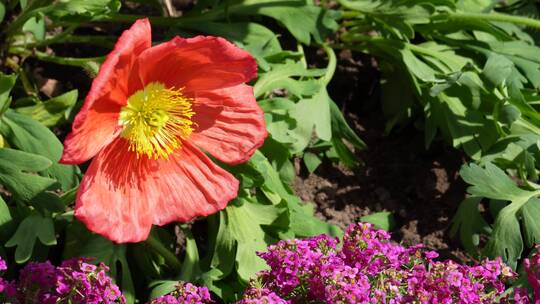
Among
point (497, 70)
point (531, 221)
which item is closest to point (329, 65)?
point (497, 70)

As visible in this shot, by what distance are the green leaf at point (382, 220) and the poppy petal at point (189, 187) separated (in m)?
0.80

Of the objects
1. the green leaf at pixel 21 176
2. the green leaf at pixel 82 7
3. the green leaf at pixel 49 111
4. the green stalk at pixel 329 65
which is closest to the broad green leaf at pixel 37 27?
the green leaf at pixel 82 7

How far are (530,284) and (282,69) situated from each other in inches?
47.0

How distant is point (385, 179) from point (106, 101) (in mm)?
1536

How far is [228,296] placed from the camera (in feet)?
10.2

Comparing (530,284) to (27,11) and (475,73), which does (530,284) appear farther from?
(27,11)

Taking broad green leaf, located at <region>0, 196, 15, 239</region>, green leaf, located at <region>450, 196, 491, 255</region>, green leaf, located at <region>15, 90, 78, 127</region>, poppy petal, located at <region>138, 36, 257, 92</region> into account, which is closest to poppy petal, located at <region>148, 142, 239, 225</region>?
poppy petal, located at <region>138, 36, 257, 92</region>

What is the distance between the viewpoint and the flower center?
2830 mm

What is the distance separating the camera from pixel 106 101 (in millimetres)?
2689

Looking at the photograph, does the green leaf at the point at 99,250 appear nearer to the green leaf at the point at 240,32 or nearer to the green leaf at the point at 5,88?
the green leaf at the point at 5,88

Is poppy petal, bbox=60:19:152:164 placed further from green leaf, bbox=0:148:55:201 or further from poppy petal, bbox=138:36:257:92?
green leaf, bbox=0:148:55:201

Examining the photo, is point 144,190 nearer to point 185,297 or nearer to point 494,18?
point 185,297

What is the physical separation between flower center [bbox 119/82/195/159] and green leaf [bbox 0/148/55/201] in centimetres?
31

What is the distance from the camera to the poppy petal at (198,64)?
2.71 meters
